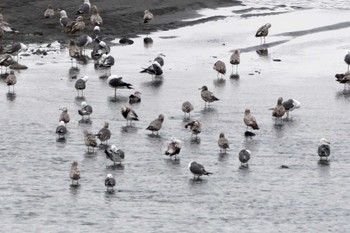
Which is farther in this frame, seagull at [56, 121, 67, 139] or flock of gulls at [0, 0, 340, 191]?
seagull at [56, 121, 67, 139]

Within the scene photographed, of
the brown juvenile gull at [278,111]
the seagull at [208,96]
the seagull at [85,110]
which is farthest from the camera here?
the seagull at [208,96]

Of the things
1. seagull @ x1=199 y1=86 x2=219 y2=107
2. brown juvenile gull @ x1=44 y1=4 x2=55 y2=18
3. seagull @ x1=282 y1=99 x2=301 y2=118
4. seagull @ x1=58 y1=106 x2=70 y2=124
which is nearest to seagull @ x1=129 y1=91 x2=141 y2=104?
seagull @ x1=199 y1=86 x2=219 y2=107

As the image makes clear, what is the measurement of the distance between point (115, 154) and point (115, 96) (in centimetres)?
1039

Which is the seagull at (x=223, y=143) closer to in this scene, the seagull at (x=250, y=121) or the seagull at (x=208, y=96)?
the seagull at (x=250, y=121)

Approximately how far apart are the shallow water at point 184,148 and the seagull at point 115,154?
1.01 feet

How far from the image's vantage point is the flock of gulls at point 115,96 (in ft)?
125

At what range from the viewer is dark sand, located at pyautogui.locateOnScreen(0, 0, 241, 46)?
197 feet

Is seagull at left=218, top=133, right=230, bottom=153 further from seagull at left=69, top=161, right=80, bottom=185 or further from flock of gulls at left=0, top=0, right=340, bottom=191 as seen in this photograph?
seagull at left=69, top=161, right=80, bottom=185

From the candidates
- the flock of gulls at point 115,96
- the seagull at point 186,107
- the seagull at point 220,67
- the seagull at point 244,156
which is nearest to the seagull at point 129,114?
the flock of gulls at point 115,96

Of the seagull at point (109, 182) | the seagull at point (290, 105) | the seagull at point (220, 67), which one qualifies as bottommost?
the seagull at point (109, 182)

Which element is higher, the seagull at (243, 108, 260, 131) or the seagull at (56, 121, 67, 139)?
the seagull at (243, 108, 260, 131)

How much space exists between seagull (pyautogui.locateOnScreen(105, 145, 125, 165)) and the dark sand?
66.1 ft

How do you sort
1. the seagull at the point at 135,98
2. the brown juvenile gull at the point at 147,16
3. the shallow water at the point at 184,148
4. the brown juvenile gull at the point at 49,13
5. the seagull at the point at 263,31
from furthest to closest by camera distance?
1. the brown juvenile gull at the point at 147,16
2. the brown juvenile gull at the point at 49,13
3. the seagull at the point at 263,31
4. the seagull at the point at 135,98
5. the shallow water at the point at 184,148

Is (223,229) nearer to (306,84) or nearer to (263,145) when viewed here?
(263,145)
